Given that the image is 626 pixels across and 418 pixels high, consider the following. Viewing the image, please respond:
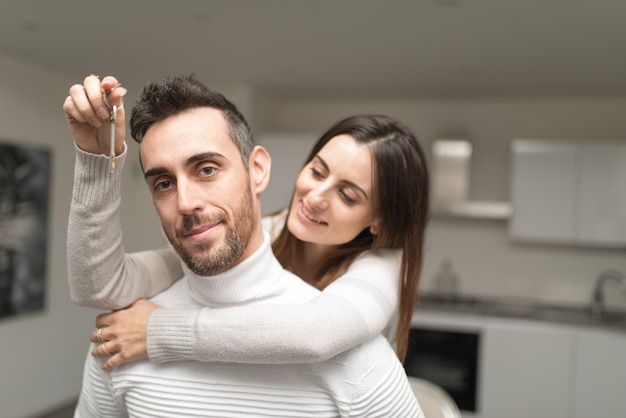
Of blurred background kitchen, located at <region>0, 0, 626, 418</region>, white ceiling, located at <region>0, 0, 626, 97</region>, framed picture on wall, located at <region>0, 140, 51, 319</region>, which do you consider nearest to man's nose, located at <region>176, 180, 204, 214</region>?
blurred background kitchen, located at <region>0, 0, 626, 418</region>

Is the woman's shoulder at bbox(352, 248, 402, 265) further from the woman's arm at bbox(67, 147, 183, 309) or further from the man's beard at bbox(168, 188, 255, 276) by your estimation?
the woman's arm at bbox(67, 147, 183, 309)

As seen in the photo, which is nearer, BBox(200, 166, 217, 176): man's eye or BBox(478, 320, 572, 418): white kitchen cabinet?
BBox(200, 166, 217, 176): man's eye

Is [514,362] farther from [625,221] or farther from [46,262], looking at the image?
[46,262]

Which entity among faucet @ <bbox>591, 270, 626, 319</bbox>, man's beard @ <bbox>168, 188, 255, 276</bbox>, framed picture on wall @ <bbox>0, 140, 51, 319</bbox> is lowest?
faucet @ <bbox>591, 270, 626, 319</bbox>

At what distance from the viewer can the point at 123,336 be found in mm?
871

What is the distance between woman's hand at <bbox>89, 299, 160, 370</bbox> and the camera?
2.85 feet

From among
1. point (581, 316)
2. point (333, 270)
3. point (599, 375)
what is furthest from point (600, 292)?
A: point (333, 270)

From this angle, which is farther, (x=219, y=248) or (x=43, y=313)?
(x=43, y=313)

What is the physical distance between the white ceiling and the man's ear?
36.7 inches

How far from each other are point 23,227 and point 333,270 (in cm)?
251

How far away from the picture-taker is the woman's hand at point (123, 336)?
2.85ft

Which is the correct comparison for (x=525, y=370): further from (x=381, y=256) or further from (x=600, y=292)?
(x=381, y=256)

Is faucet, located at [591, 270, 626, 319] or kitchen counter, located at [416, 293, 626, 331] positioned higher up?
faucet, located at [591, 270, 626, 319]

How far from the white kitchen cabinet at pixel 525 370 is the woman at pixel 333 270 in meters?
2.38
